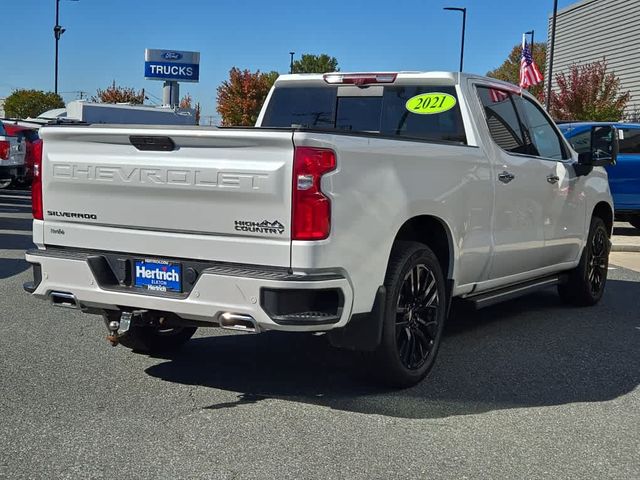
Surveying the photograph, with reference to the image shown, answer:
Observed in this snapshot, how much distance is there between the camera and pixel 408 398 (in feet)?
16.0

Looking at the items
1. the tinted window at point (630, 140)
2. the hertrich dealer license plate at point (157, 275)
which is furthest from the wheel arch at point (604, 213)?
the tinted window at point (630, 140)

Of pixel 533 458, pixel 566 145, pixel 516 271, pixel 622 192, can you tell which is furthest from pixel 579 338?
pixel 622 192

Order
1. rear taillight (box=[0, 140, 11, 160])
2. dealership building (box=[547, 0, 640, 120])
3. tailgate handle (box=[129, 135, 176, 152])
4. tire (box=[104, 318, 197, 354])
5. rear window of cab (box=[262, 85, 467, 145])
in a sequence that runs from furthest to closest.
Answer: dealership building (box=[547, 0, 640, 120])
rear taillight (box=[0, 140, 11, 160])
rear window of cab (box=[262, 85, 467, 145])
tire (box=[104, 318, 197, 354])
tailgate handle (box=[129, 135, 176, 152])

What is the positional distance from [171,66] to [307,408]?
54.3 m

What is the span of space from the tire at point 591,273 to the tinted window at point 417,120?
243 centimetres

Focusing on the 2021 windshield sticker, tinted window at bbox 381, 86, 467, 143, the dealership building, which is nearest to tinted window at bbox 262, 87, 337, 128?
tinted window at bbox 381, 86, 467, 143

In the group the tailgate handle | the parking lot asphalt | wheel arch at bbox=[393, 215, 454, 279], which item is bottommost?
the parking lot asphalt

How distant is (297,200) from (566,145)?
13.2ft

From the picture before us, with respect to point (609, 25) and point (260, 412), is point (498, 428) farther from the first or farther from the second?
point (609, 25)

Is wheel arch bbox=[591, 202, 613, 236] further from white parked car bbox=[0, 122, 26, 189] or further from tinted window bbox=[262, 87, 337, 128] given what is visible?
white parked car bbox=[0, 122, 26, 189]

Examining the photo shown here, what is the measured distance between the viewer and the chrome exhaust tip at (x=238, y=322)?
167 inches

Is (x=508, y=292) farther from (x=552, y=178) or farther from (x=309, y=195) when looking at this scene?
(x=309, y=195)

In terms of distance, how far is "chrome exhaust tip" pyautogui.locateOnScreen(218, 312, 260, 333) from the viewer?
4250 mm

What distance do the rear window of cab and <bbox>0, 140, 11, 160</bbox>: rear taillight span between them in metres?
12.6
